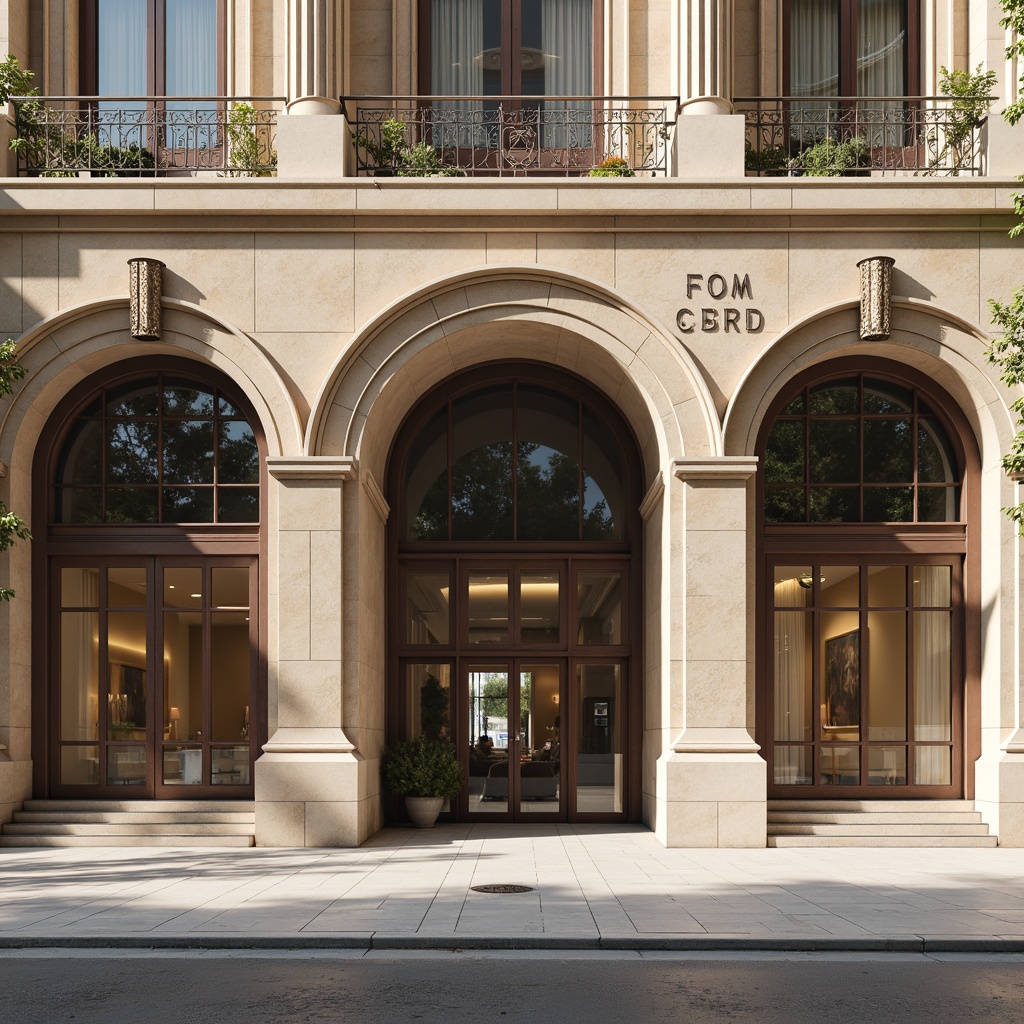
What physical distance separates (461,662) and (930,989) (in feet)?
35.4

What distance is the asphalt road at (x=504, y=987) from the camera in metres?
7.03

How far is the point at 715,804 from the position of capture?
14961 mm

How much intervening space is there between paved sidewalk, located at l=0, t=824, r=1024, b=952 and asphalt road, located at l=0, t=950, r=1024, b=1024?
0.25 metres

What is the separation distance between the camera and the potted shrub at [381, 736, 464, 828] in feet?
54.5

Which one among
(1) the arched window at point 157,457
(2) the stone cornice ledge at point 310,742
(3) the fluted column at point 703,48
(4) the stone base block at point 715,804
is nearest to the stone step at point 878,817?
(4) the stone base block at point 715,804

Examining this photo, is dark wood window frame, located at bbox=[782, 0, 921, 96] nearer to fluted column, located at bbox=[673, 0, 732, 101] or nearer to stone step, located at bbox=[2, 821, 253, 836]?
fluted column, located at bbox=[673, 0, 732, 101]

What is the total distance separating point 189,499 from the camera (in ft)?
55.0

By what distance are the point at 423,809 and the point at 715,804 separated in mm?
4228

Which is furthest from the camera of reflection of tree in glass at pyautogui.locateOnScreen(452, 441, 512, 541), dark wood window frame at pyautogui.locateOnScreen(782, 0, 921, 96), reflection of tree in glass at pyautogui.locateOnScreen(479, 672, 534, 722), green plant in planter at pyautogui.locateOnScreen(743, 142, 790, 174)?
reflection of tree in glass at pyautogui.locateOnScreen(452, 441, 512, 541)

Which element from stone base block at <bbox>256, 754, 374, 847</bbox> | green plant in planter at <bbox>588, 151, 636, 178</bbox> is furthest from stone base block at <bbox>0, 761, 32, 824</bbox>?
green plant in planter at <bbox>588, 151, 636, 178</bbox>

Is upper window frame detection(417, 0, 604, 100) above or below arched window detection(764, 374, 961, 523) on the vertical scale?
above

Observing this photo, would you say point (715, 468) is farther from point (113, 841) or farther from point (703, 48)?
point (113, 841)

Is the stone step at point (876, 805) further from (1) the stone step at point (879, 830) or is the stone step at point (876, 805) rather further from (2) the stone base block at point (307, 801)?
(2) the stone base block at point (307, 801)

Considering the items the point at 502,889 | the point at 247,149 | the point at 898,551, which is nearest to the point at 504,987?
the point at 502,889
